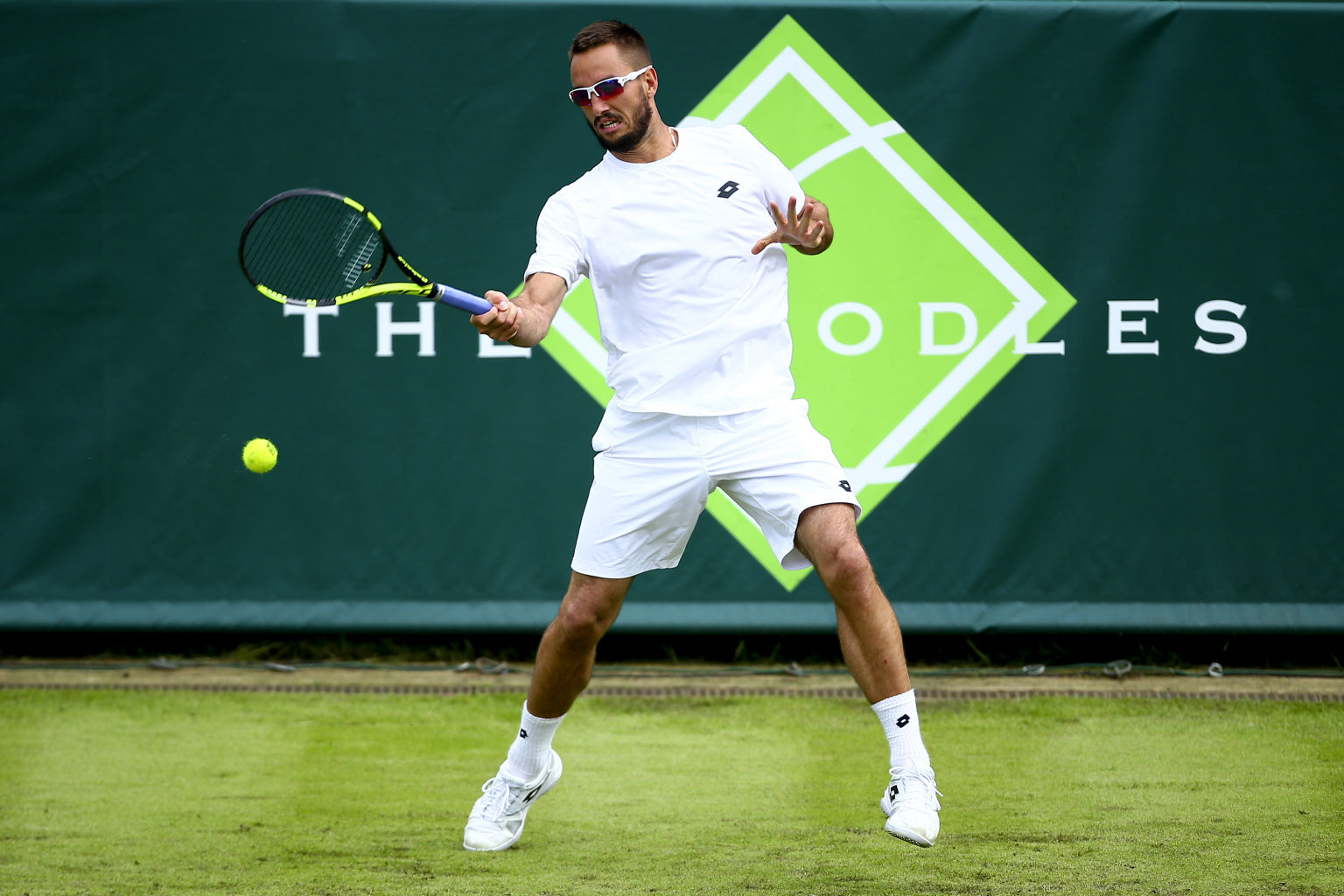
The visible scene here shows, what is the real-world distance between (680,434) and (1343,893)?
139 cm

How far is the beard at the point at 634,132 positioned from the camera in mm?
2541

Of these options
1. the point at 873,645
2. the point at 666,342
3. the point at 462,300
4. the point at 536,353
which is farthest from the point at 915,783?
the point at 536,353

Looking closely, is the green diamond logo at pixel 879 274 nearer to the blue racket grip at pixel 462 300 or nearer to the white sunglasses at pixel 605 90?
the white sunglasses at pixel 605 90

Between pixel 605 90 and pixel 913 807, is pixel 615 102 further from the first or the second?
pixel 913 807

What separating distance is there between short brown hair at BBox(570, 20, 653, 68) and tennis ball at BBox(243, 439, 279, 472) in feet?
5.47

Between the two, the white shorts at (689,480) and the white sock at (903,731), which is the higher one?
the white shorts at (689,480)

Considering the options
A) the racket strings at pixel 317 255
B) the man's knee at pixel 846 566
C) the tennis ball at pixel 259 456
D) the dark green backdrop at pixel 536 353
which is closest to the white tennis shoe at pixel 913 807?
the man's knee at pixel 846 566

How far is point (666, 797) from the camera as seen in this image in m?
2.95

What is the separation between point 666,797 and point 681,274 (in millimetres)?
1183

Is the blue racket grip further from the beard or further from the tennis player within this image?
the beard

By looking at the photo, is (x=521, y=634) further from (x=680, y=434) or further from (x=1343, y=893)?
(x=1343, y=893)

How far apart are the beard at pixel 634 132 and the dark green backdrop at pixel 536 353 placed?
1.40 metres

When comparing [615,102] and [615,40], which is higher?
[615,40]

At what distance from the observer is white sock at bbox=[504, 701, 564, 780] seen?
2.65 metres
